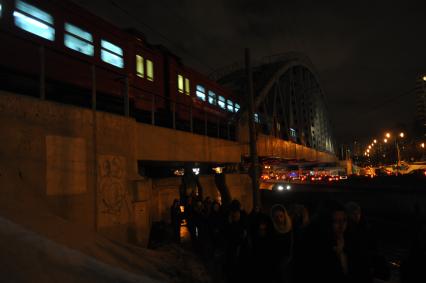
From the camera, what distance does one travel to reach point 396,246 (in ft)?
46.4

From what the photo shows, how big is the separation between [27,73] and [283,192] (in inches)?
751

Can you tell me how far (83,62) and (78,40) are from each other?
0.71 metres

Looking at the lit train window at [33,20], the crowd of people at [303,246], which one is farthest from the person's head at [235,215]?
the lit train window at [33,20]

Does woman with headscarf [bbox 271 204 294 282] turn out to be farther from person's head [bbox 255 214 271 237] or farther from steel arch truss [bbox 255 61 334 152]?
steel arch truss [bbox 255 61 334 152]

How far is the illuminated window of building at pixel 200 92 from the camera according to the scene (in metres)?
17.6

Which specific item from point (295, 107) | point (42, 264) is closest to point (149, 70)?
point (42, 264)

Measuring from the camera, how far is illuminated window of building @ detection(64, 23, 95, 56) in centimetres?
1002

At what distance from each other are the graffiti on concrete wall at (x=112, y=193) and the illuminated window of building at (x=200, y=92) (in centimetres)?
942

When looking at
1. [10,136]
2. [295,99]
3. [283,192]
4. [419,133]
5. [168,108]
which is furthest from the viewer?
[419,133]

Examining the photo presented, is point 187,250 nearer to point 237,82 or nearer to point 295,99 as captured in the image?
point 237,82

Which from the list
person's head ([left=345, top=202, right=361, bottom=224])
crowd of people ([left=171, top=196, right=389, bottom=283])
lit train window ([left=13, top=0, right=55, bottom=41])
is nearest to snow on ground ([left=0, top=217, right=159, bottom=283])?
crowd of people ([left=171, top=196, right=389, bottom=283])

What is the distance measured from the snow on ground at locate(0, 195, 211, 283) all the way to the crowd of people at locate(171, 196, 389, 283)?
1187 mm

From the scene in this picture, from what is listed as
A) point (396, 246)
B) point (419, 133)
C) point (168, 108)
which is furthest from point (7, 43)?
point (419, 133)

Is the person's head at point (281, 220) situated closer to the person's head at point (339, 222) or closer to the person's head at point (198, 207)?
the person's head at point (339, 222)
